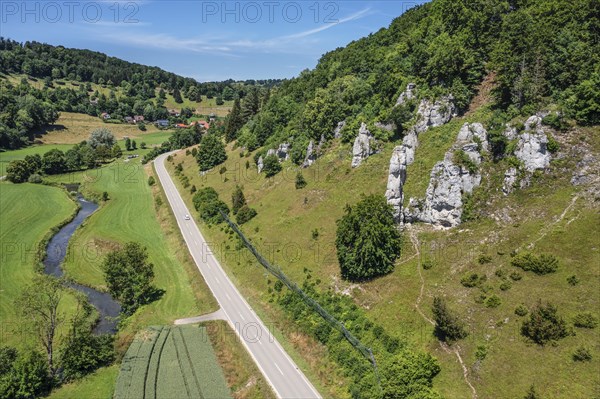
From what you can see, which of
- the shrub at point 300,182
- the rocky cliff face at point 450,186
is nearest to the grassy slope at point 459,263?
the shrub at point 300,182

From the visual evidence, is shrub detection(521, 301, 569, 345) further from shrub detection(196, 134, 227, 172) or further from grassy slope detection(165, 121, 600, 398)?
shrub detection(196, 134, 227, 172)

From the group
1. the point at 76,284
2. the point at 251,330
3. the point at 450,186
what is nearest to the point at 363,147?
the point at 450,186

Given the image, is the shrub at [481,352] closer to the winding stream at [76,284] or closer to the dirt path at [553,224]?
the dirt path at [553,224]

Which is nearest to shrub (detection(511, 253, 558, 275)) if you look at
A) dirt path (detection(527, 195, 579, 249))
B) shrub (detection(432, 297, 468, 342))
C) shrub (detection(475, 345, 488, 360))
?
dirt path (detection(527, 195, 579, 249))

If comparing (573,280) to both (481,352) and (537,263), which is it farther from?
(481,352)

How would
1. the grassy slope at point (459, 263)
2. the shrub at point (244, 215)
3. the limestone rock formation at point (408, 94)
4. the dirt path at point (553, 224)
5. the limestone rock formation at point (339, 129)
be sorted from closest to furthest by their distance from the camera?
the grassy slope at point (459, 263) < the dirt path at point (553, 224) < the limestone rock formation at point (408, 94) < the shrub at point (244, 215) < the limestone rock formation at point (339, 129)
